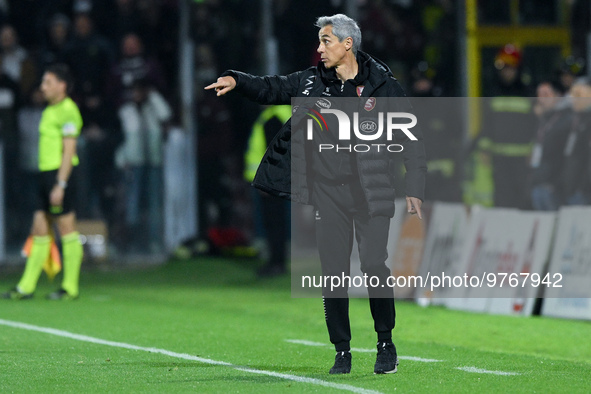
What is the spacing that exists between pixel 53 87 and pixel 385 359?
6835 millimetres

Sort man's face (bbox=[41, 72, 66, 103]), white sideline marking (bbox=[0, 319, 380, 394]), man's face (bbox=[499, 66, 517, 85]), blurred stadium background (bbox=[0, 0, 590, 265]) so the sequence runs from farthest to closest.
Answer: blurred stadium background (bbox=[0, 0, 590, 265])
man's face (bbox=[499, 66, 517, 85])
man's face (bbox=[41, 72, 66, 103])
white sideline marking (bbox=[0, 319, 380, 394])

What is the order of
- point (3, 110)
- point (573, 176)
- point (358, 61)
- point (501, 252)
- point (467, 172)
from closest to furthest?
1. point (358, 61)
2. point (501, 252)
3. point (573, 176)
4. point (467, 172)
5. point (3, 110)

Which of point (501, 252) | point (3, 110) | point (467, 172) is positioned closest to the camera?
point (501, 252)

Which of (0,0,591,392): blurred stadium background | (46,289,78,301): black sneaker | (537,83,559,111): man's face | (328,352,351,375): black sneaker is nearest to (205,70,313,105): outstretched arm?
(328,352,351,375): black sneaker

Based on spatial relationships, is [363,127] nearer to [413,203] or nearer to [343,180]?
[343,180]

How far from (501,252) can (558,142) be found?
240 centimetres

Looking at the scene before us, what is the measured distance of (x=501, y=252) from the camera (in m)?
13.2

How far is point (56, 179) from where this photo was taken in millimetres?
13906

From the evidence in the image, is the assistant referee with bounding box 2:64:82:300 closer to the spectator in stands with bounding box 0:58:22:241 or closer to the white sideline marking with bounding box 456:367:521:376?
the spectator in stands with bounding box 0:58:22:241

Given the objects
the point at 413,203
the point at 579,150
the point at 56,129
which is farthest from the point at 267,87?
the point at 579,150

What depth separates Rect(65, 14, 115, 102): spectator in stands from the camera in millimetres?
19000

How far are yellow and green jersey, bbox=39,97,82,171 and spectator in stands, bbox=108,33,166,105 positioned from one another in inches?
207

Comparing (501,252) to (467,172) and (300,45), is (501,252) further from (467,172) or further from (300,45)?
(300,45)

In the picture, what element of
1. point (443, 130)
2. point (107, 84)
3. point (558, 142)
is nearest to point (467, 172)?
point (443, 130)
